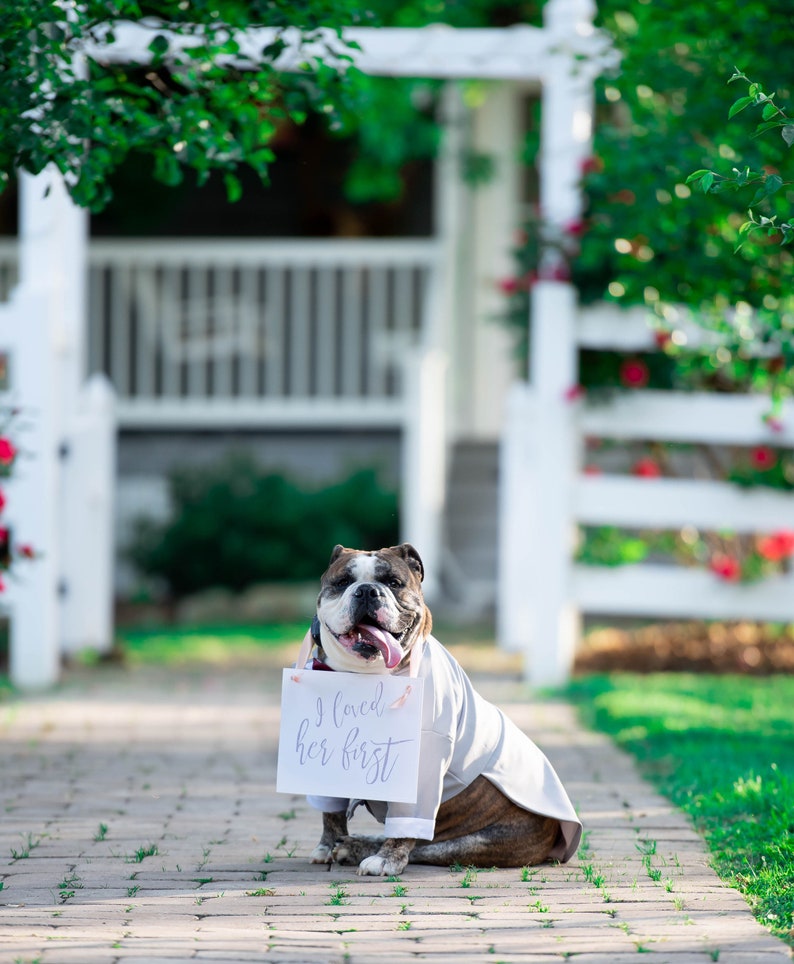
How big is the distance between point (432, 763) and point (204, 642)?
21.2 feet

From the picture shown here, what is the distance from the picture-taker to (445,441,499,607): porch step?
1207cm

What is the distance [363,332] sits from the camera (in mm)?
13555

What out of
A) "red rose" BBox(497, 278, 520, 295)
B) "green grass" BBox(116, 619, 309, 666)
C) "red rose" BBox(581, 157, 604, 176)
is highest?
"red rose" BBox(581, 157, 604, 176)

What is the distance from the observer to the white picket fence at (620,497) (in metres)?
8.56

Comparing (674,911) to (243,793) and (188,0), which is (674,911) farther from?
(188,0)

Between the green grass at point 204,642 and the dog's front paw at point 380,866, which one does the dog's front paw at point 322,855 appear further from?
the green grass at point 204,642

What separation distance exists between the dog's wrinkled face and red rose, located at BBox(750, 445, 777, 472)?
15.5 ft

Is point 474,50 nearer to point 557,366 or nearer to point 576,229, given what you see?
point 576,229

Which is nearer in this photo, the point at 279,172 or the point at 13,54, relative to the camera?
the point at 13,54

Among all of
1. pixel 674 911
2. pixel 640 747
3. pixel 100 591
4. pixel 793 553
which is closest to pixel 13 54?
pixel 674 911

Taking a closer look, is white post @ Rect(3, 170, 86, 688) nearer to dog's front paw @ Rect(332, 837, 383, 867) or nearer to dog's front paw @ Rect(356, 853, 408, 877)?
dog's front paw @ Rect(332, 837, 383, 867)

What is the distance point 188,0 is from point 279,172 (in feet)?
34.2

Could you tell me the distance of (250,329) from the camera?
13281 mm

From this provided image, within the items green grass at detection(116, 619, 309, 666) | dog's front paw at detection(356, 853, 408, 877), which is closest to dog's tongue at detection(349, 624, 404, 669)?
dog's front paw at detection(356, 853, 408, 877)
